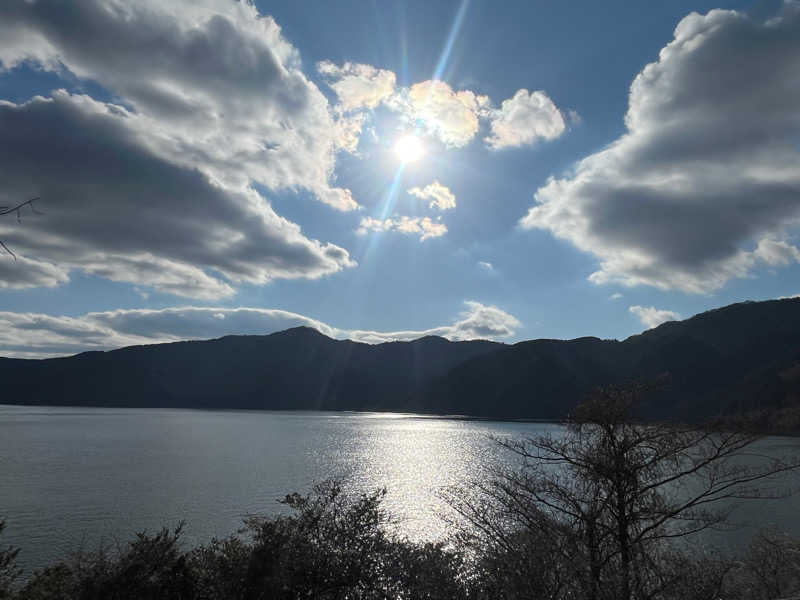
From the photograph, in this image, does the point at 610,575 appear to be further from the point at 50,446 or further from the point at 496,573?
the point at 50,446

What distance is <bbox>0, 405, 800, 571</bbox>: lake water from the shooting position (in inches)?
1764

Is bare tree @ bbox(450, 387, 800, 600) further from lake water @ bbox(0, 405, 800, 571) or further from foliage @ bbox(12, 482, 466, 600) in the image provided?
lake water @ bbox(0, 405, 800, 571)

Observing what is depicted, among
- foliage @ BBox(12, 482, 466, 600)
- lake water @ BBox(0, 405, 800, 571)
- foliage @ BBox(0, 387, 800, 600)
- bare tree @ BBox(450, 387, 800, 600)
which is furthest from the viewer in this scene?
lake water @ BBox(0, 405, 800, 571)

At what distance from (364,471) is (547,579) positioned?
72114mm

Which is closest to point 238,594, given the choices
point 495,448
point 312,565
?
point 312,565

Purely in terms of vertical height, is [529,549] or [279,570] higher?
[529,549]

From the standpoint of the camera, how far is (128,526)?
45.0 meters

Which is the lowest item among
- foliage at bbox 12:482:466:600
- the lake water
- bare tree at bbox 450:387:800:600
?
the lake water

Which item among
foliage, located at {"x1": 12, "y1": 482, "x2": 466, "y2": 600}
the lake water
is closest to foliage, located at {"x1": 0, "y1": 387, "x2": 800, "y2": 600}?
foliage, located at {"x1": 12, "y1": 482, "x2": 466, "y2": 600}

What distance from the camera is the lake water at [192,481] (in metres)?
44.8

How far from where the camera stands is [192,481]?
67125mm

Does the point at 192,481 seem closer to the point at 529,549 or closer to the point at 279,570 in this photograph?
the point at 279,570

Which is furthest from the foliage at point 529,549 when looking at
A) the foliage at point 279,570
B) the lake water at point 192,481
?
the lake water at point 192,481

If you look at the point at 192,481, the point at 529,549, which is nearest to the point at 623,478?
the point at 529,549
